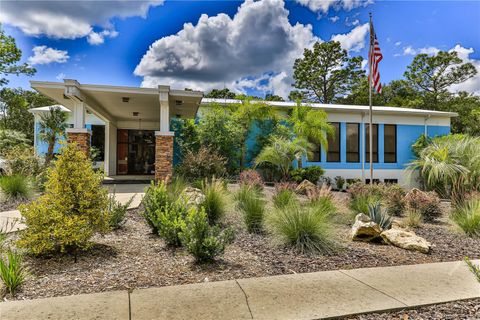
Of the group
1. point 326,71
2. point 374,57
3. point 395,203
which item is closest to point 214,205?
point 395,203

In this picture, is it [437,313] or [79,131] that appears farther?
[79,131]

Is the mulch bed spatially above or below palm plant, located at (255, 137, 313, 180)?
below

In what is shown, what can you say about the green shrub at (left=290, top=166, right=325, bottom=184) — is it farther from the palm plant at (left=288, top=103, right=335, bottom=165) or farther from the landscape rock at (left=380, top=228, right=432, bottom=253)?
the landscape rock at (left=380, top=228, right=432, bottom=253)

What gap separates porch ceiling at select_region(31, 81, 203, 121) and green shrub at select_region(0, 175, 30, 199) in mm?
3446

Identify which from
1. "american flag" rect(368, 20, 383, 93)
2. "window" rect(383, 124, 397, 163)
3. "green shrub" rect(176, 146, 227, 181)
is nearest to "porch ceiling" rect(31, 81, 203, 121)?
"green shrub" rect(176, 146, 227, 181)

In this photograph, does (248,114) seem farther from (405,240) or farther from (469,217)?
(405,240)

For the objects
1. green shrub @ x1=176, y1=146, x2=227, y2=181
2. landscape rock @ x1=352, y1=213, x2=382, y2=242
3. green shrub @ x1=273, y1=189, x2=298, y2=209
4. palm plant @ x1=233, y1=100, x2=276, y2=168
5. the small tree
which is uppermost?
the small tree

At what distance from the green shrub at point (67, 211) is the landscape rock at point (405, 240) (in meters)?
4.57

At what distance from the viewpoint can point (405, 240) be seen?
4.93 metres

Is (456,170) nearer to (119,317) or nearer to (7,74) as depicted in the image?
(119,317)

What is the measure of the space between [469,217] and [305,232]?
12.3 ft

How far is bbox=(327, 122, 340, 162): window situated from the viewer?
656 inches

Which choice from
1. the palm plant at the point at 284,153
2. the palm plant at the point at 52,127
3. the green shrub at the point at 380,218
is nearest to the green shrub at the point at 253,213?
the green shrub at the point at 380,218

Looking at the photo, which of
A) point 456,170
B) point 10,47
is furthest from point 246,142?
point 10,47
